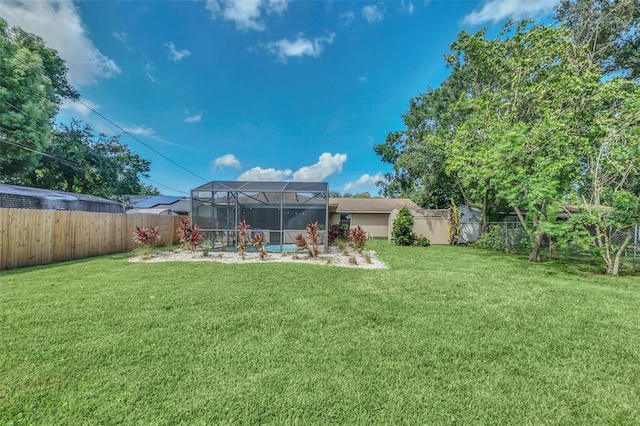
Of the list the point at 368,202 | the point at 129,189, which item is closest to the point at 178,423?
the point at 368,202

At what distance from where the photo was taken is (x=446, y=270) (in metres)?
7.02

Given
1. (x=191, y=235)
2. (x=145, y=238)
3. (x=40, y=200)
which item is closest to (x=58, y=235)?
(x=145, y=238)

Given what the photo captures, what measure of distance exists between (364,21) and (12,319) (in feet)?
41.6

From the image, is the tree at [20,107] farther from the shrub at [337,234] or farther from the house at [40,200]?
the shrub at [337,234]

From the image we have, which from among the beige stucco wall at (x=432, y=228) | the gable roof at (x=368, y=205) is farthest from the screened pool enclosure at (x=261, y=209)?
the beige stucco wall at (x=432, y=228)

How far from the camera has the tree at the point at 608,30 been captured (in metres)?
9.66

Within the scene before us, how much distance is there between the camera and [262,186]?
32.8 feet

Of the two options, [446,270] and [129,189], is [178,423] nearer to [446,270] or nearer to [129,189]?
[446,270]

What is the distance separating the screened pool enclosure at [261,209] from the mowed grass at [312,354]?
4.96 meters

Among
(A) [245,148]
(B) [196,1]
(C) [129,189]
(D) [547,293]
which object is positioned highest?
(B) [196,1]

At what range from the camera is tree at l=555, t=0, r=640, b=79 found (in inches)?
381

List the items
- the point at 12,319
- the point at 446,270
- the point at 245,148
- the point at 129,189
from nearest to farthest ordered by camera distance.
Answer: the point at 12,319
the point at 446,270
the point at 129,189
the point at 245,148

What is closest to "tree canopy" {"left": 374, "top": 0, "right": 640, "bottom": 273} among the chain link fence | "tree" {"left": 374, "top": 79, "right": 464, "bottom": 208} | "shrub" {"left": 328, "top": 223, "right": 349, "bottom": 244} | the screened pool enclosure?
"tree" {"left": 374, "top": 79, "right": 464, "bottom": 208}

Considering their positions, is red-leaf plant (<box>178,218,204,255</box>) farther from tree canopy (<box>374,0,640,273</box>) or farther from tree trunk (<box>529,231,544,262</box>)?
tree trunk (<box>529,231,544,262</box>)
